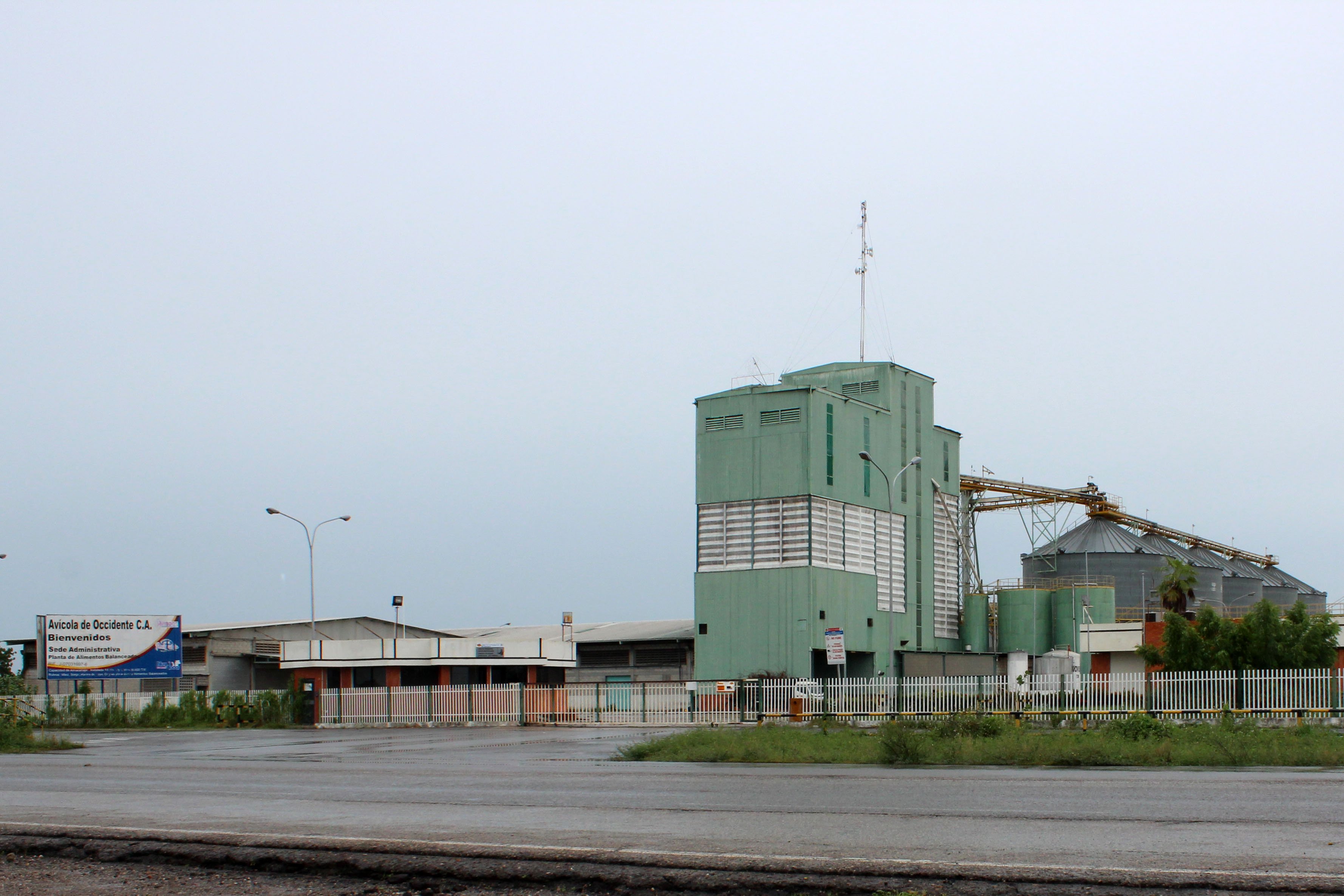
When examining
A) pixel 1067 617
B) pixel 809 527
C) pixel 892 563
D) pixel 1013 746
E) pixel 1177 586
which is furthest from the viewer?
pixel 1177 586

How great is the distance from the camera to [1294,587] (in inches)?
4070

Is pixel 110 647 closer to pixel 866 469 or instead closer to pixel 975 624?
pixel 866 469

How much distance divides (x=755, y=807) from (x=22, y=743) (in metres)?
27.8

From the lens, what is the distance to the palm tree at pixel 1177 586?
77.3m

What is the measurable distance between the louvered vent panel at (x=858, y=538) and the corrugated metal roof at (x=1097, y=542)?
Answer: 2260cm

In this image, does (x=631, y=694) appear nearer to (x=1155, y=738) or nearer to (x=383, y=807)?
(x=1155, y=738)

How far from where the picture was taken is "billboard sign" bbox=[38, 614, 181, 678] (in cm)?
6078

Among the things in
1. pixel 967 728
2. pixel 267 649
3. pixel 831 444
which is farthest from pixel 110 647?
pixel 967 728

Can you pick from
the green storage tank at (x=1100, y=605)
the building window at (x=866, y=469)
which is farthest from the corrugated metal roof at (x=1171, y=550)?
the building window at (x=866, y=469)

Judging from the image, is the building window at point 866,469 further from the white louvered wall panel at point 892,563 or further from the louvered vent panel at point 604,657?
the louvered vent panel at point 604,657

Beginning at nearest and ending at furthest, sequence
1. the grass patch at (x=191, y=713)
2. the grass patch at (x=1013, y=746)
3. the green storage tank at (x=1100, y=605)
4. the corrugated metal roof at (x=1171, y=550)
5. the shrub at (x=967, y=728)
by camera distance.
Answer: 1. the grass patch at (x=1013, y=746)
2. the shrub at (x=967, y=728)
3. the grass patch at (x=191, y=713)
4. the green storage tank at (x=1100, y=605)
5. the corrugated metal roof at (x=1171, y=550)

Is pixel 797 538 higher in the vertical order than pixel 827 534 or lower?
lower

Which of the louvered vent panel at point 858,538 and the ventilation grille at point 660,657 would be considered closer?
the louvered vent panel at point 858,538

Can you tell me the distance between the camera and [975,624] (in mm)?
71562
